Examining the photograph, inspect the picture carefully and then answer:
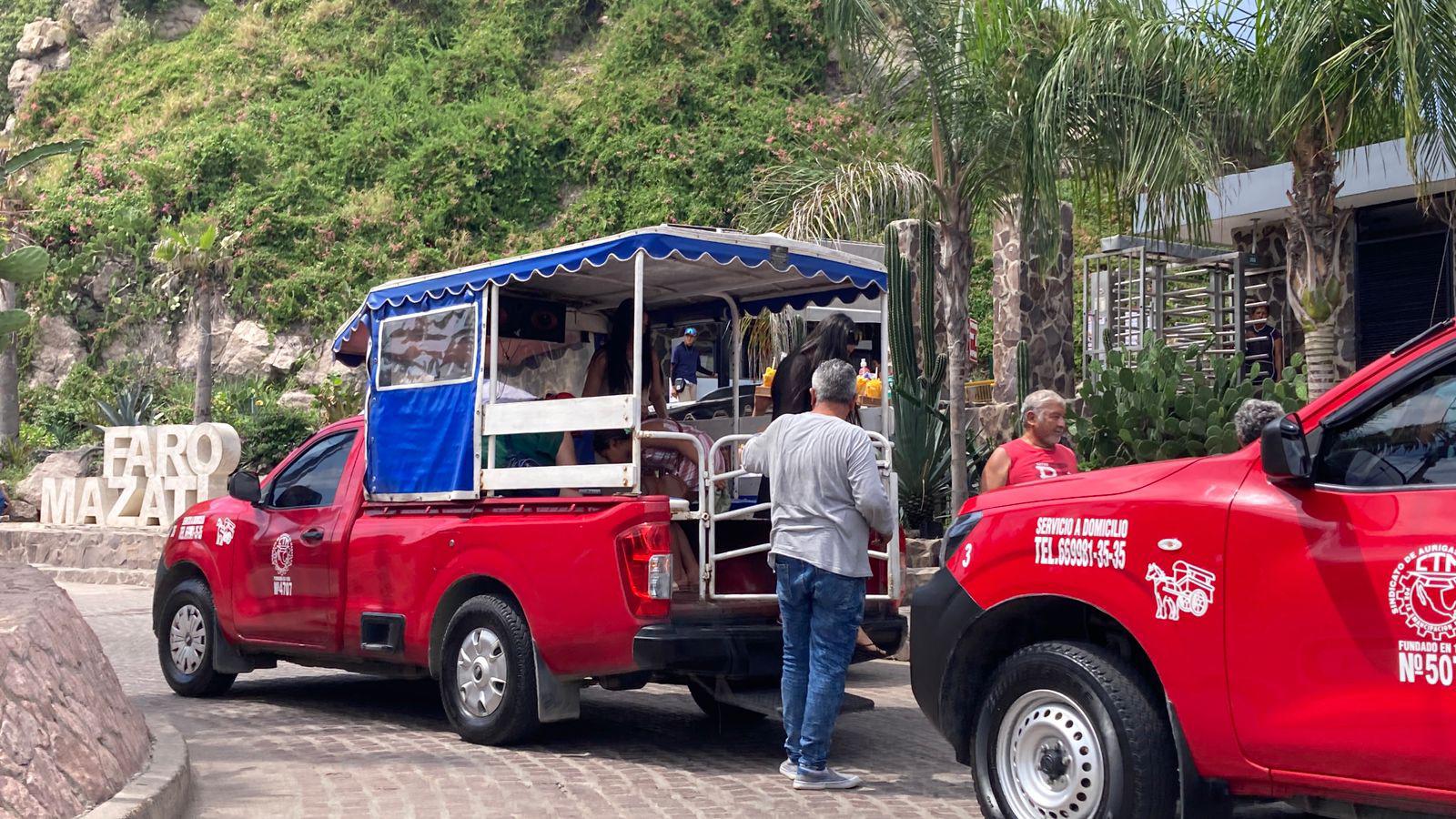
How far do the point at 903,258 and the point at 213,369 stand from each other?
1966 cm

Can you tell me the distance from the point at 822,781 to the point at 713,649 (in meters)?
0.82

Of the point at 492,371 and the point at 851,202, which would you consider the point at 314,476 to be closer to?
the point at 492,371

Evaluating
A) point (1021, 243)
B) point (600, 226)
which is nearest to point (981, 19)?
point (1021, 243)

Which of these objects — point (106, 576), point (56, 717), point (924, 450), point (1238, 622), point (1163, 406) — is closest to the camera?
point (1238, 622)

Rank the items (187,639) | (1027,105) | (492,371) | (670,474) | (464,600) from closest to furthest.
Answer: (464,600), (670,474), (492,371), (187,639), (1027,105)

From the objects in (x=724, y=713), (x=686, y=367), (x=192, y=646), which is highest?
(x=686, y=367)

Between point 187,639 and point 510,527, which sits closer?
point 510,527

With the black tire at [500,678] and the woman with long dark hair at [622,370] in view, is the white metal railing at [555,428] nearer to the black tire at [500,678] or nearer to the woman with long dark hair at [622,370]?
the black tire at [500,678]

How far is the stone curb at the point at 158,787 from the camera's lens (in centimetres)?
519

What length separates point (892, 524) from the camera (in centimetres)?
700

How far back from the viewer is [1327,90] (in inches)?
429

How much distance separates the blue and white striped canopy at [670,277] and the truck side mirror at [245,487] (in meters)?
1.05

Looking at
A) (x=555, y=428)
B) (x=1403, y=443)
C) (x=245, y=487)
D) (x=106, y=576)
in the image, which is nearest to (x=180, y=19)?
(x=106, y=576)

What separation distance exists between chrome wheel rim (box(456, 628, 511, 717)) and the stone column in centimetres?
1453
